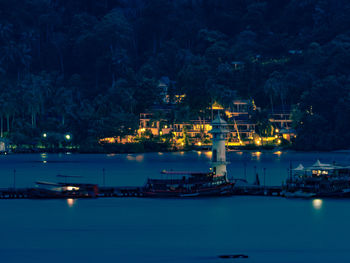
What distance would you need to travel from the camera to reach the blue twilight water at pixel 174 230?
60.1 meters

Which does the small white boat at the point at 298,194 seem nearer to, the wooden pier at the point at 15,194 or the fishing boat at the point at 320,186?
the fishing boat at the point at 320,186

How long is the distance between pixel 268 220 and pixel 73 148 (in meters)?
125

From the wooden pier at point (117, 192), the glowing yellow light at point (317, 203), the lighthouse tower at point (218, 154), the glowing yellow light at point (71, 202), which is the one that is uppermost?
the lighthouse tower at point (218, 154)

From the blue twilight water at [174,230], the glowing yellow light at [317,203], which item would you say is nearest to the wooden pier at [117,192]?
the blue twilight water at [174,230]

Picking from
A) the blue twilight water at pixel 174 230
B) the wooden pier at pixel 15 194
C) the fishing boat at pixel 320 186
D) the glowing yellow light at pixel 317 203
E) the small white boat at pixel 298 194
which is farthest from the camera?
the wooden pier at pixel 15 194

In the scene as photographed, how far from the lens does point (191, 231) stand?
71062mm

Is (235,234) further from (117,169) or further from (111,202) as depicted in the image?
(117,169)

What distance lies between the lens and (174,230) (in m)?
71.6

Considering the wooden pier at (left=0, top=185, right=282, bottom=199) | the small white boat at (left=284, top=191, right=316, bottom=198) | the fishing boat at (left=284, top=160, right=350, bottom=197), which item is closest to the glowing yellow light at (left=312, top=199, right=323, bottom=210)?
the fishing boat at (left=284, top=160, right=350, bottom=197)

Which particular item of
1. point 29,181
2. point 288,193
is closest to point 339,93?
point 29,181

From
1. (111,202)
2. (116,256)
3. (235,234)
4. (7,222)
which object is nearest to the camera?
(116,256)

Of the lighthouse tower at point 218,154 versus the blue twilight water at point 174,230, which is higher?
the lighthouse tower at point 218,154

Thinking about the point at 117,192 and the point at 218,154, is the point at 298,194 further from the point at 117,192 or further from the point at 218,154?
the point at 117,192

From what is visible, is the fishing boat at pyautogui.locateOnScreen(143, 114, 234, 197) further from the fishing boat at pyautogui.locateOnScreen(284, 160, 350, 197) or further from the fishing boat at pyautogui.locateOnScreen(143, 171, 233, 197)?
the fishing boat at pyautogui.locateOnScreen(284, 160, 350, 197)
